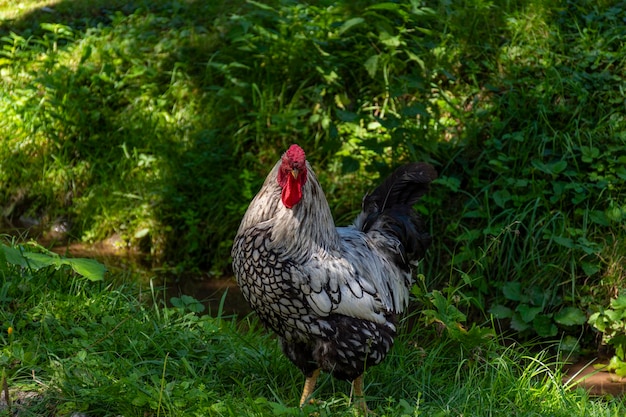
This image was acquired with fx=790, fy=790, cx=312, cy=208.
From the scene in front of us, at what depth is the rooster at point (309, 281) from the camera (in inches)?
127

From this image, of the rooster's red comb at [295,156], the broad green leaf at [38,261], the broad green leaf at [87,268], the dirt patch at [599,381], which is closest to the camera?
the rooster's red comb at [295,156]

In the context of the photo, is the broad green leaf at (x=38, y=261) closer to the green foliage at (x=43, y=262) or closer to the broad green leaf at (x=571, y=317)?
the green foliage at (x=43, y=262)

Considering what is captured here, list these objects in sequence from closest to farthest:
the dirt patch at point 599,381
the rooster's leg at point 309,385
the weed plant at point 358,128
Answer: the rooster's leg at point 309,385 < the dirt patch at point 599,381 < the weed plant at point 358,128

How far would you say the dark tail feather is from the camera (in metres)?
3.79

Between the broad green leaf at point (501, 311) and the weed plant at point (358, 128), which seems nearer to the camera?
the broad green leaf at point (501, 311)

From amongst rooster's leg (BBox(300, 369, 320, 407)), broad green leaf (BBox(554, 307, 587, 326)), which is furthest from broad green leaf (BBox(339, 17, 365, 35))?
rooster's leg (BBox(300, 369, 320, 407))

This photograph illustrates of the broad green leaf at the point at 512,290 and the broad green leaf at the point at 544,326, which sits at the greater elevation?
the broad green leaf at the point at 512,290

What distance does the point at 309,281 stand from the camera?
10.6 ft

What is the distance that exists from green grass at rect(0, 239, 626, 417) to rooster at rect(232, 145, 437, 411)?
236 millimetres

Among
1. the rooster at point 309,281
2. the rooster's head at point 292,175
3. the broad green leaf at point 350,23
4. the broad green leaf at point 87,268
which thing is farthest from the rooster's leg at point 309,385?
the broad green leaf at point 350,23

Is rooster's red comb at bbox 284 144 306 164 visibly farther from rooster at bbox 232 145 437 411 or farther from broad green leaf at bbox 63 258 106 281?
broad green leaf at bbox 63 258 106 281

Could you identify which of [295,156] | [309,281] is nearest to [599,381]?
[309,281]

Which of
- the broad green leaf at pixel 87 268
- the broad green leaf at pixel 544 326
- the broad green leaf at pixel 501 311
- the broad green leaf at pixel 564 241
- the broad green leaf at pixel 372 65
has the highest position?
the broad green leaf at pixel 372 65

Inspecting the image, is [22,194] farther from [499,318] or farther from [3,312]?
[499,318]
